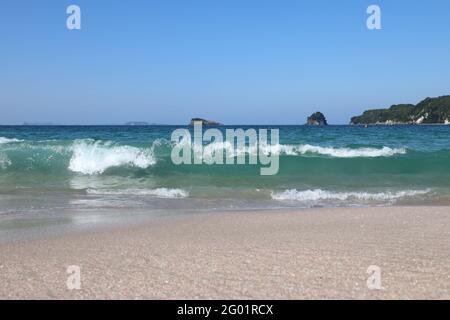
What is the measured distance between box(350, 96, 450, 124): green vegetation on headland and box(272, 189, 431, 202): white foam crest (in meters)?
97.4

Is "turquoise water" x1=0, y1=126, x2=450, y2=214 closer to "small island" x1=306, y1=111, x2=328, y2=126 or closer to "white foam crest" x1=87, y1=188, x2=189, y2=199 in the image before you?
"white foam crest" x1=87, y1=188, x2=189, y2=199

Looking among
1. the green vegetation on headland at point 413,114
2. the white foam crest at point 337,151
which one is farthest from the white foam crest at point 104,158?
the green vegetation on headland at point 413,114

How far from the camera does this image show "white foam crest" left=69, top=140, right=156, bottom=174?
17.9m

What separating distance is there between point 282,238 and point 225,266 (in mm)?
1556

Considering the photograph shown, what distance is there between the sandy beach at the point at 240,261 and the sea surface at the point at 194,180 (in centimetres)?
233

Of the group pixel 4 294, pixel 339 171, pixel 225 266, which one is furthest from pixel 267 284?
pixel 339 171

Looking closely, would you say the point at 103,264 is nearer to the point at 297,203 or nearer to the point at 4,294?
the point at 4,294

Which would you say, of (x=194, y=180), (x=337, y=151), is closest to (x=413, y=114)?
Result: (x=337, y=151)

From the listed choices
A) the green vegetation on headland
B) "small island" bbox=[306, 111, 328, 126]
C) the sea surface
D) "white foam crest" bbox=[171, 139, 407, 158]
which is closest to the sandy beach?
the sea surface

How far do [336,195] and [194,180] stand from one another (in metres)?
4.36

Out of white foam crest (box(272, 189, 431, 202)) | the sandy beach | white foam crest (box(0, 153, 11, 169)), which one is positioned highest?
white foam crest (box(0, 153, 11, 169))

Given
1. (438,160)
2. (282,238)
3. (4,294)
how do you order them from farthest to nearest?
(438,160) → (282,238) → (4,294)

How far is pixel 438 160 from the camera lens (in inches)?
733

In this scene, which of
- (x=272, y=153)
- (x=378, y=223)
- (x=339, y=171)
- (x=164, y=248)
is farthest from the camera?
(x=272, y=153)
